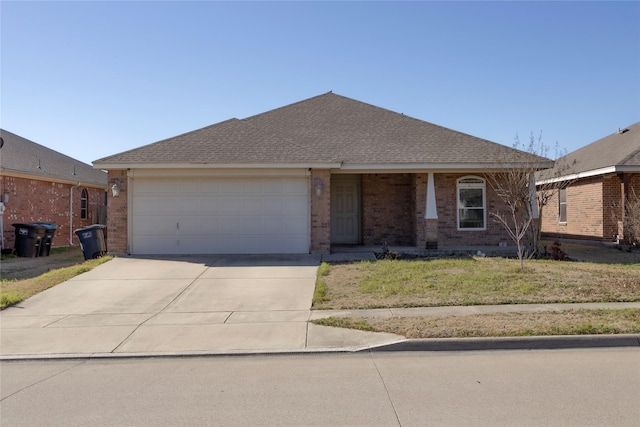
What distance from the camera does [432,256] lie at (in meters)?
14.0

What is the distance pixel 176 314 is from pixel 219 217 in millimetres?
6214

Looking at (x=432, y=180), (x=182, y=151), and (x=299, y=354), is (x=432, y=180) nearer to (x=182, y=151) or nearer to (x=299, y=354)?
(x=182, y=151)

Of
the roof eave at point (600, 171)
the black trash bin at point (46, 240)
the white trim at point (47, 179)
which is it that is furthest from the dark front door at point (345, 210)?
the white trim at point (47, 179)

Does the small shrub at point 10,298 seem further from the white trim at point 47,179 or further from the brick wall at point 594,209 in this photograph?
the brick wall at point 594,209

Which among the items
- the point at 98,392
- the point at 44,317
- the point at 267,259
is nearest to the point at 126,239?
the point at 267,259

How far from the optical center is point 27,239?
661 inches

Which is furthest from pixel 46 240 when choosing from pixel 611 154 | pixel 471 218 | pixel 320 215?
pixel 611 154

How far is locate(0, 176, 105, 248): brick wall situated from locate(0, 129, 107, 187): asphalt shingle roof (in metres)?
0.43

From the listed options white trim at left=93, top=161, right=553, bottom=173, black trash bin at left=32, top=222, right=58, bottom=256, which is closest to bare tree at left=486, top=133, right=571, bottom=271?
white trim at left=93, top=161, right=553, bottom=173

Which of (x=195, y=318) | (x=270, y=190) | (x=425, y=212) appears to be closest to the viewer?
(x=195, y=318)

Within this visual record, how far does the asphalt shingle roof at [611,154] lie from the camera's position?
53.6 ft

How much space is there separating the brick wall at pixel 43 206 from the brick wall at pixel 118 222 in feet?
19.8

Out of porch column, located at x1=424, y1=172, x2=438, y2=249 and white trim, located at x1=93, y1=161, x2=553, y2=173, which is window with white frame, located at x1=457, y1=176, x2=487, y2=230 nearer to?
white trim, located at x1=93, y1=161, x2=553, y2=173

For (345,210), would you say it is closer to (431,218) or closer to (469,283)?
(431,218)
